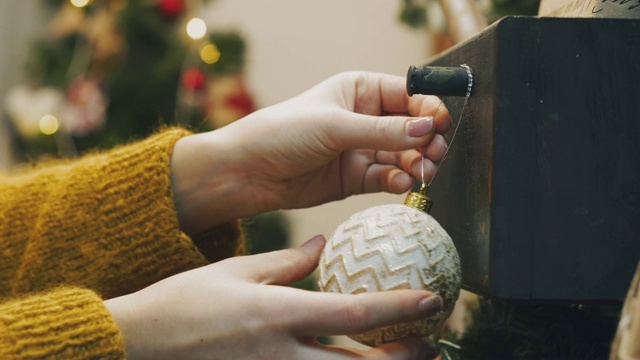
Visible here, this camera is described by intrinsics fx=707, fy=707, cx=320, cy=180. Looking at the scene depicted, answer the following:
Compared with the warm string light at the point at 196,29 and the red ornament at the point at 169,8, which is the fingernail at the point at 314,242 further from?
the red ornament at the point at 169,8

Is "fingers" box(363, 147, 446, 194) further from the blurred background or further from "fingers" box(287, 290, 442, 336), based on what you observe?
the blurred background

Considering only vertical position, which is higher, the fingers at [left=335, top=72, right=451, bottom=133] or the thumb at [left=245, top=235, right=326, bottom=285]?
the fingers at [left=335, top=72, right=451, bottom=133]

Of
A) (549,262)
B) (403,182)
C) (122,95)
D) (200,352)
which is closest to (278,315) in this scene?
(200,352)

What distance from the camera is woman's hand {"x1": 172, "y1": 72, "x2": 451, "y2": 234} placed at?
76 cm

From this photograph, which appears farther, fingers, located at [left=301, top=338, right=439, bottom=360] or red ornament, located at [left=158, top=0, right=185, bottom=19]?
red ornament, located at [left=158, top=0, right=185, bottom=19]

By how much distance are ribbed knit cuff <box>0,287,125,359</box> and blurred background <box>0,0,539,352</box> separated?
114 centimetres

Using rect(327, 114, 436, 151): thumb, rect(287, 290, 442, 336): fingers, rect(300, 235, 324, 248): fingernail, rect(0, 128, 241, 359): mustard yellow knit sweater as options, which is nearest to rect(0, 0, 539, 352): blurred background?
rect(0, 128, 241, 359): mustard yellow knit sweater

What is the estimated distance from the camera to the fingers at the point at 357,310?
0.53m

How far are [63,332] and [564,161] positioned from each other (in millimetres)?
463

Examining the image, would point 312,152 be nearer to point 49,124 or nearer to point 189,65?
point 189,65

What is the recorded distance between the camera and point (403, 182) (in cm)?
87

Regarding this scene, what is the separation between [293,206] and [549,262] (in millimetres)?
461

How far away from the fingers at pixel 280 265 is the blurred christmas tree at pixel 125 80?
1229 mm

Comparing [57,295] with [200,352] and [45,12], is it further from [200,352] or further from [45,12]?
[45,12]
